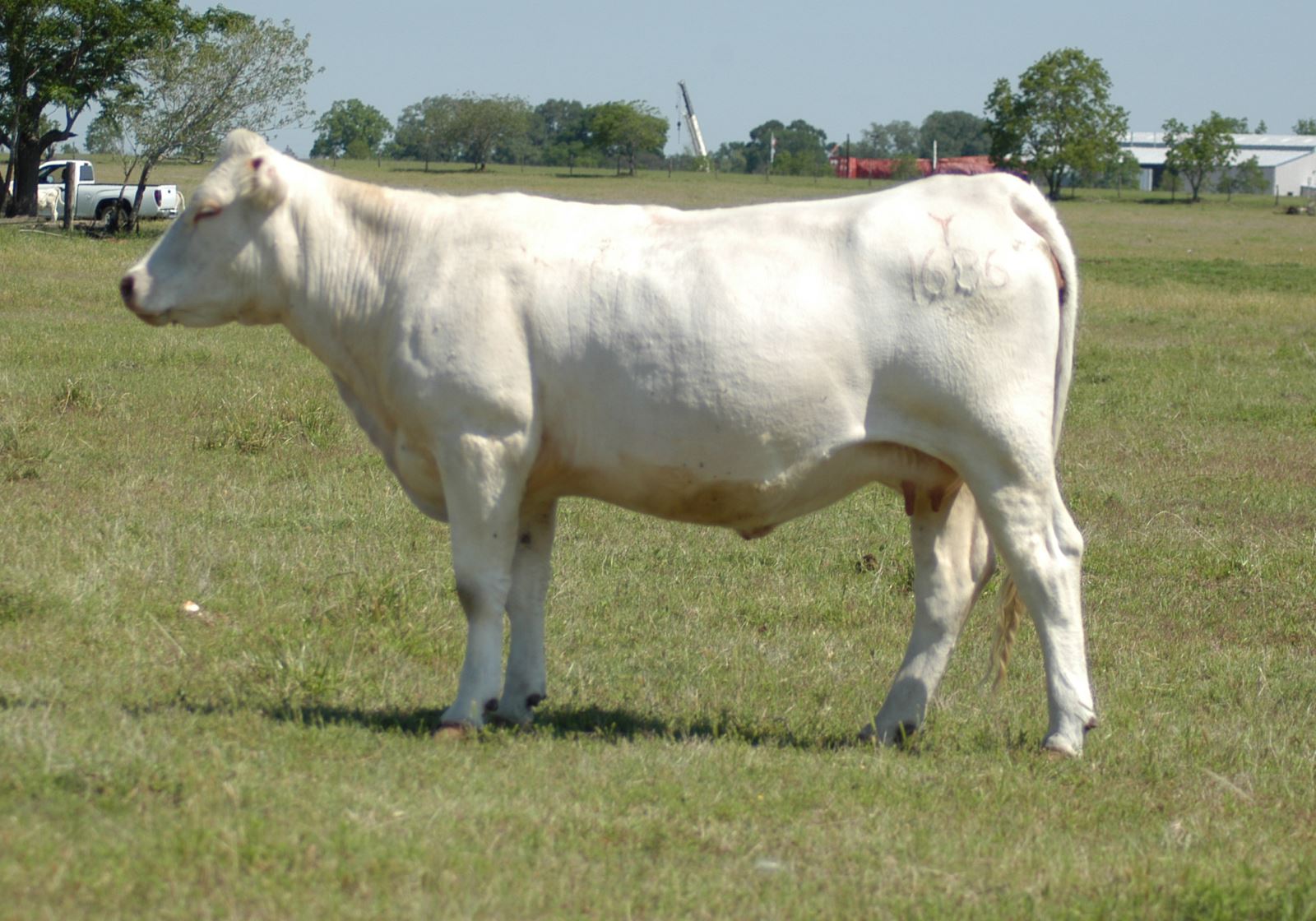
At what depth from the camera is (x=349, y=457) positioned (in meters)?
11.2

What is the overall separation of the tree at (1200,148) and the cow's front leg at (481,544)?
107318 mm

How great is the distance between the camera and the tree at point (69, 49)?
125ft

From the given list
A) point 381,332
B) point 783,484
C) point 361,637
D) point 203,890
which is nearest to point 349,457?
point 361,637

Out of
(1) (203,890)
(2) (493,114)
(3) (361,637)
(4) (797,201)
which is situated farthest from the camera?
(2) (493,114)

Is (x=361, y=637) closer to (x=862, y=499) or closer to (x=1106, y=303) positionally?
(x=862, y=499)

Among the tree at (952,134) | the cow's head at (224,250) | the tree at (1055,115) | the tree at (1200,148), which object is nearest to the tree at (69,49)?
the cow's head at (224,250)

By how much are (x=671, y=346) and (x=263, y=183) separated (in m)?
1.75

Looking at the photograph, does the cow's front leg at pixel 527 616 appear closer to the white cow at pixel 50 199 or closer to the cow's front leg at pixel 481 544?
the cow's front leg at pixel 481 544

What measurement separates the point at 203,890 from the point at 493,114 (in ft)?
348

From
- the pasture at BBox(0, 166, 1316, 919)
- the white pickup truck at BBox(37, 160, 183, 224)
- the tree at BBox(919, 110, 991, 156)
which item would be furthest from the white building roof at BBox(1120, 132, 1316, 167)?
the pasture at BBox(0, 166, 1316, 919)

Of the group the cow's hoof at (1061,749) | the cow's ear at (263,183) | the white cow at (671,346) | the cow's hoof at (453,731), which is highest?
the cow's ear at (263,183)

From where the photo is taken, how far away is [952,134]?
16838 cm

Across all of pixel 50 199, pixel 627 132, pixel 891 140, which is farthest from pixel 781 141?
pixel 50 199

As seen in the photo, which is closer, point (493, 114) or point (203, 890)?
point (203, 890)
